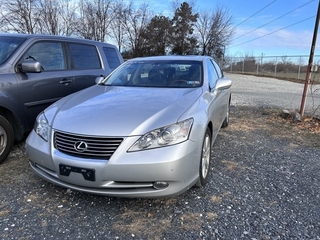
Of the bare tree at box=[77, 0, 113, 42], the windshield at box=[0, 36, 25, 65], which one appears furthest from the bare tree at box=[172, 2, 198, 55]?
the windshield at box=[0, 36, 25, 65]

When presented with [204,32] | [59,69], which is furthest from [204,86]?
[204,32]

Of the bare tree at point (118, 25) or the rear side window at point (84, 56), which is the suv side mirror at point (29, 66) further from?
the bare tree at point (118, 25)

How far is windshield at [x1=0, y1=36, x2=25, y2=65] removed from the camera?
11.7 ft

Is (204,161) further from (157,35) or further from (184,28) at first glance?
(184,28)

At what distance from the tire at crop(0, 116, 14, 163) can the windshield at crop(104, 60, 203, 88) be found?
1.47m

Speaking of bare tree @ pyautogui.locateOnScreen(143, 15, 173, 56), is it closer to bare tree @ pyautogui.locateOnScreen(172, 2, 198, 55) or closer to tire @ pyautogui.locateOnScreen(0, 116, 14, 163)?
bare tree @ pyautogui.locateOnScreen(172, 2, 198, 55)

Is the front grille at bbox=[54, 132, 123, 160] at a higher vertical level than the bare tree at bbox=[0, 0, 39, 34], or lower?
lower

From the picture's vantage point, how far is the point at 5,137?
331 centimetres

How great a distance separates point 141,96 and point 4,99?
1.88 metres

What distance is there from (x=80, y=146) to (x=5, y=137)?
176 centimetres

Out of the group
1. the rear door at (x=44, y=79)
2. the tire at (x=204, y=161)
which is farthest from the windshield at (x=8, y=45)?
the tire at (x=204, y=161)

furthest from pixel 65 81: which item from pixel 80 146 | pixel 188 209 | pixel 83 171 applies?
pixel 188 209

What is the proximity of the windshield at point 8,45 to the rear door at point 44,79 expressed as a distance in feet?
0.55

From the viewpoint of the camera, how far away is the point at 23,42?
3.76 m
